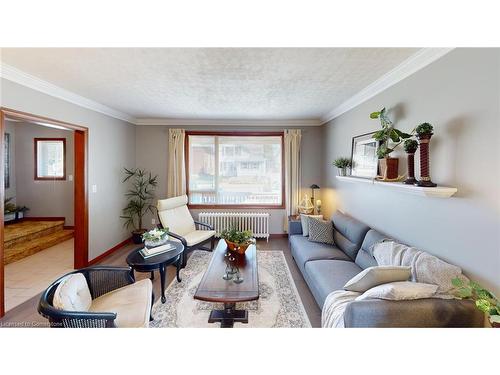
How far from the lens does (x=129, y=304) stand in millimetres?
1805

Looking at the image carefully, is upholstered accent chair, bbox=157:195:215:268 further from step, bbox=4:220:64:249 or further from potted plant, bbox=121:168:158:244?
step, bbox=4:220:64:249

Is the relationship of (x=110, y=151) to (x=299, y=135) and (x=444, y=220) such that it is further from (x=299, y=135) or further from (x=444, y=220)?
(x=444, y=220)

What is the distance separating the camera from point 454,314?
1365 mm

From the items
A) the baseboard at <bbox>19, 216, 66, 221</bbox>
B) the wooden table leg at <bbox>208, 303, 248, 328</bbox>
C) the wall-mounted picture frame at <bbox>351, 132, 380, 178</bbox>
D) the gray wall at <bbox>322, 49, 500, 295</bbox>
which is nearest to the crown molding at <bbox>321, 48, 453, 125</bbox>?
the gray wall at <bbox>322, 49, 500, 295</bbox>

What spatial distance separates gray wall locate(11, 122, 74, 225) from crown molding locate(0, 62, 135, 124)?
6.05ft

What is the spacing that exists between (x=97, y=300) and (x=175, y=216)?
2.07 meters

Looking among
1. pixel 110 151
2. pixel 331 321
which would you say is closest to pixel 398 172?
pixel 331 321

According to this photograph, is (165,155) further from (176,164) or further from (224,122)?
(224,122)

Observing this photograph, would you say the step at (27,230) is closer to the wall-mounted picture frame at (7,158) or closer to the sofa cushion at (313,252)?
the wall-mounted picture frame at (7,158)

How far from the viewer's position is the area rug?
7.11 ft

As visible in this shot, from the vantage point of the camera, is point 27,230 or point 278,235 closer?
point 27,230

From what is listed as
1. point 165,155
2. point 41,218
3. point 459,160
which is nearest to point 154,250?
point 165,155

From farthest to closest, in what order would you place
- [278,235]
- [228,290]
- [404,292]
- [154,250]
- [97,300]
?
[278,235] → [154,250] → [228,290] → [97,300] → [404,292]

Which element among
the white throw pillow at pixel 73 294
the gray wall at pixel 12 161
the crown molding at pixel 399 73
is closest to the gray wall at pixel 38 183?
the gray wall at pixel 12 161
